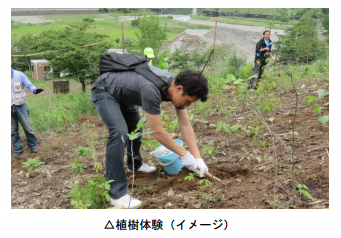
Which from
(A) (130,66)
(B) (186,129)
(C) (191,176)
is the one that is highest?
(A) (130,66)

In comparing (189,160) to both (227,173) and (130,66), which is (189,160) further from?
(130,66)

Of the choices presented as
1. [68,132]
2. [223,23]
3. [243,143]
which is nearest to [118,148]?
[243,143]

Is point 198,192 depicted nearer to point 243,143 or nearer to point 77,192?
point 77,192

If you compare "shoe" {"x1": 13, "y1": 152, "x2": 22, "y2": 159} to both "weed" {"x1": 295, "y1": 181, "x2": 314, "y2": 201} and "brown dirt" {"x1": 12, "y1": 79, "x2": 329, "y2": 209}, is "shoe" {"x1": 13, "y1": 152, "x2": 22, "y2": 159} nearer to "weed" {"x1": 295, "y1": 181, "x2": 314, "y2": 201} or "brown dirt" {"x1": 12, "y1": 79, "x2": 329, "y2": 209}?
"brown dirt" {"x1": 12, "y1": 79, "x2": 329, "y2": 209}

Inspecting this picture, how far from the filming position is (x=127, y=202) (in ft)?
10.1

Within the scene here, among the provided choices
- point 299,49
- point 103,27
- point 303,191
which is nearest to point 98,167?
point 303,191

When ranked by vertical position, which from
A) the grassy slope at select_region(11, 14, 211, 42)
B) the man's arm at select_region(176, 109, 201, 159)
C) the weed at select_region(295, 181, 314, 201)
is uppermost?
the grassy slope at select_region(11, 14, 211, 42)

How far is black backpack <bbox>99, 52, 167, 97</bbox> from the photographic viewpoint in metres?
2.86

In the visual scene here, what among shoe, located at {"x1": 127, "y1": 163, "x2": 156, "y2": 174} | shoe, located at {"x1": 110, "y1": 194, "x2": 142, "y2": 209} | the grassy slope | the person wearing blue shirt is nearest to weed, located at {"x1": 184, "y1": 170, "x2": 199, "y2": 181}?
shoe, located at {"x1": 110, "y1": 194, "x2": 142, "y2": 209}

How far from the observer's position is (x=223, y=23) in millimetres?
26047

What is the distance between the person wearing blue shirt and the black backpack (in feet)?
7.52

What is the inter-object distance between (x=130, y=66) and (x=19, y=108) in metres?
2.85

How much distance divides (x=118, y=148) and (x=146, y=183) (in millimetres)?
840

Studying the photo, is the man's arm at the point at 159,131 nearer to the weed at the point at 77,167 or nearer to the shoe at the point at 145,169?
the shoe at the point at 145,169
